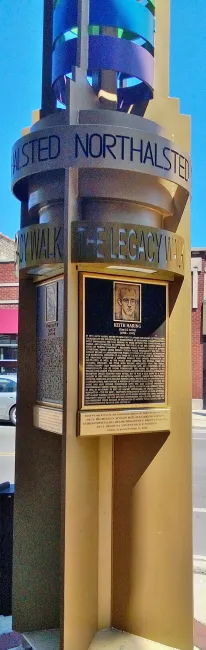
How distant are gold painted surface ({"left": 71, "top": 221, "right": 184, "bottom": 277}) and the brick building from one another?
64.3 ft

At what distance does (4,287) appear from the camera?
2308 centimetres

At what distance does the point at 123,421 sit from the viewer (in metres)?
3.22

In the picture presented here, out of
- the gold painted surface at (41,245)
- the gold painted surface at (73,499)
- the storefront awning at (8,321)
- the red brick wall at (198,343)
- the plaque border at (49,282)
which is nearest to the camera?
the gold painted surface at (73,499)

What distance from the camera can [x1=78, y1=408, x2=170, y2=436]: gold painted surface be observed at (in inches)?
120

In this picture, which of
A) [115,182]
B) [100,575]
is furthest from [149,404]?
[115,182]

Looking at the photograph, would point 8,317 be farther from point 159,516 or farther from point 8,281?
point 159,516

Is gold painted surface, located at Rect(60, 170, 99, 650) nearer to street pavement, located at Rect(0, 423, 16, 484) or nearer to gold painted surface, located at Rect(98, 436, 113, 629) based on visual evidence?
gold painted surface, located at Rect(98, 436, 113, 629)

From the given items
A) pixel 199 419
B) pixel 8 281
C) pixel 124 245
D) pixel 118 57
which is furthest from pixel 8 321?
pixel 124 245

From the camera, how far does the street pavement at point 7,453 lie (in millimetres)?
9314

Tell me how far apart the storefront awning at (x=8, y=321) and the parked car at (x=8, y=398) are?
719cm

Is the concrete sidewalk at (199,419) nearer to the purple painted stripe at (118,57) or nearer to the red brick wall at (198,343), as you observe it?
the red brick wall at (198,343)

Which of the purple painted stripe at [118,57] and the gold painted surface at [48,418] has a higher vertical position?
the purple painted stripe at [118,57]

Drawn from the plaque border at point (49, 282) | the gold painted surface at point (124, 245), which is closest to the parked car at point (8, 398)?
the plaque border at point (49, 282)

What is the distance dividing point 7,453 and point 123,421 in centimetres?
878
